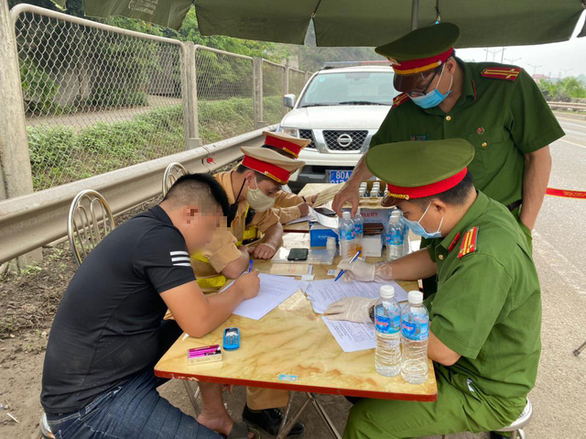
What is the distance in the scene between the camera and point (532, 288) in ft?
5.07

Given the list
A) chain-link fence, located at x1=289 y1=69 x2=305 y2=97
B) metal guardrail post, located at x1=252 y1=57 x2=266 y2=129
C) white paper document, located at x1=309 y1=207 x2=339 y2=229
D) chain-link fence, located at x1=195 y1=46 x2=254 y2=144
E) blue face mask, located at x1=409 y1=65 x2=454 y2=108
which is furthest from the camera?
chain-link fence, located at x1=289 y1=69 x2=305 y2=97

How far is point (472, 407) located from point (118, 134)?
15.5 feet

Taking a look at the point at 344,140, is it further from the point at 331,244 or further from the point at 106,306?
the point at 106,306

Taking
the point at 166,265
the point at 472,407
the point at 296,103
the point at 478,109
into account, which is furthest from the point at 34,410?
the point at 296,103

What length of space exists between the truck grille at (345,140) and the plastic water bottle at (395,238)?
336cm

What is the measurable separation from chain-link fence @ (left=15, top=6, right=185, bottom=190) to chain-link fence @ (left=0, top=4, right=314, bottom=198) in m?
0.01

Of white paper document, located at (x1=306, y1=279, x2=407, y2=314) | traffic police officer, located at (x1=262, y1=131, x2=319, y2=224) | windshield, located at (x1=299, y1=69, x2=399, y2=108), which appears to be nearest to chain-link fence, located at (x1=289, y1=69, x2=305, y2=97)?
windshield, located at (x1=299, y1=69, x2=399, y2=108)

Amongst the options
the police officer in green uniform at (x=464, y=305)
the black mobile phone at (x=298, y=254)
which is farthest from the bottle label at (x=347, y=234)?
the police officer in green uniform at (x=464, y=305)

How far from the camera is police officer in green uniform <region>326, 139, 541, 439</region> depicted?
1.45 meters

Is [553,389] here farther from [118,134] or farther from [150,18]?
[118,134]

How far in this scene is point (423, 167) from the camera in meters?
1.58

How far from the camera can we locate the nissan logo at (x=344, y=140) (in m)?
5.77

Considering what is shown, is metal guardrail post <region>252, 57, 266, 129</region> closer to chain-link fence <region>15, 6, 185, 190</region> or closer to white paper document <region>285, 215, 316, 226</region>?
chain-link fence <region>15, 6, 185, 190</region>

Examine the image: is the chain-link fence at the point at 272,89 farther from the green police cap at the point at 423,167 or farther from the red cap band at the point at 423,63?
the green police cap at the point at 423,167
